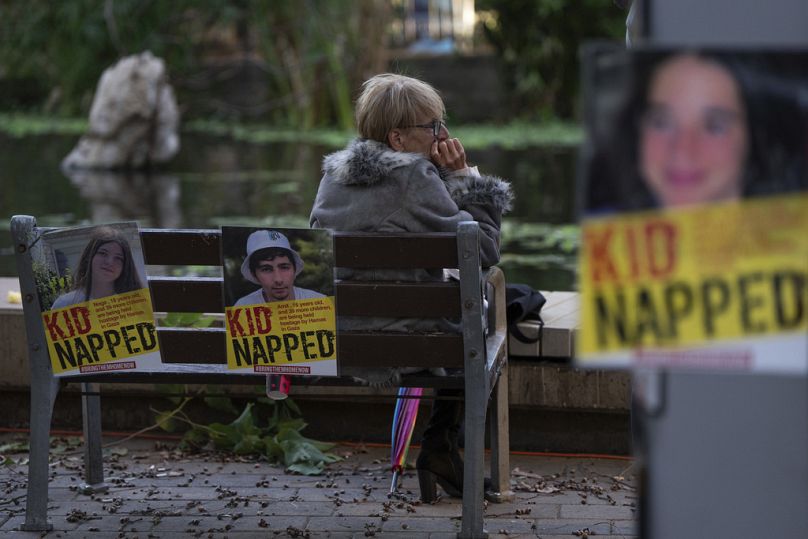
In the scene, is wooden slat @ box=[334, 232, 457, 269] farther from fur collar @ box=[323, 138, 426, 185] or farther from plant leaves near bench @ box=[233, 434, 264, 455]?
plant leaves near bench @ box=[233, 434, 264, 455]

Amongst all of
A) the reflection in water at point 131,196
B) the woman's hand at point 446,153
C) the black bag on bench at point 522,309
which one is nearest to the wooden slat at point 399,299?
the woman's hand at point 446,153

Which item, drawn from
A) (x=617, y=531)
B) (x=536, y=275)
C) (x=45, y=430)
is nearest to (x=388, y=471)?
(x=617, y=531)

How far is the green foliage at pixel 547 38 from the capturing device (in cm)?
2473

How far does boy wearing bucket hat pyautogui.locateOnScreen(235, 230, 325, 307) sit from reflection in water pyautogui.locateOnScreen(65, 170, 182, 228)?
7687mm

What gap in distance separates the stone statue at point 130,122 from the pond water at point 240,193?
37cm

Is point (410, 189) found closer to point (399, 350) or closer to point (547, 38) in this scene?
point (399, 350)

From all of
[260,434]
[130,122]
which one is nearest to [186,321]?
[260,434]

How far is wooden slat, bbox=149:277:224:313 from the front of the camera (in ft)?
12.6

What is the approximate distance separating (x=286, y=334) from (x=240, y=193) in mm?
10573

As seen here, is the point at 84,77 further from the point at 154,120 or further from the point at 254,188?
the point at 254,188

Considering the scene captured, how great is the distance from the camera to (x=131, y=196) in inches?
566

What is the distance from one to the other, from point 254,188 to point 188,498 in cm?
1044

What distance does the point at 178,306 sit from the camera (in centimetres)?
389

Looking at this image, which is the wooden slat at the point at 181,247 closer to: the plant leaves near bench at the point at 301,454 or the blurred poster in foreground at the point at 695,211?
the plant leaves near bench at the point at 301,454
